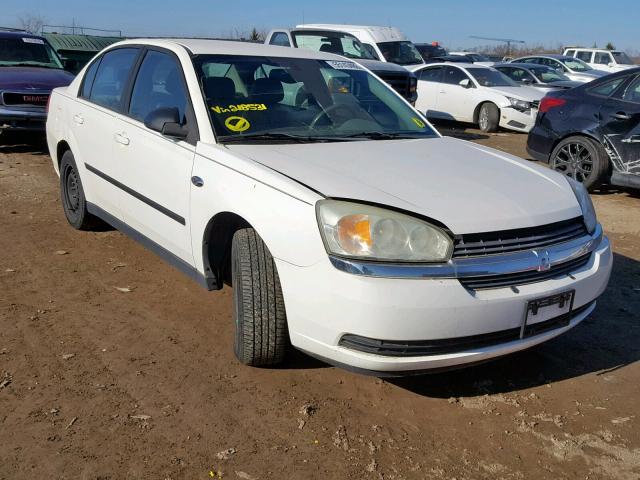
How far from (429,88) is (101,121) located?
11.8 metres

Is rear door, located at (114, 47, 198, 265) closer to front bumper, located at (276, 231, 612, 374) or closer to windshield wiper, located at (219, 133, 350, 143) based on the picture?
windshield wiper, located at (219, 133, 350, 143)

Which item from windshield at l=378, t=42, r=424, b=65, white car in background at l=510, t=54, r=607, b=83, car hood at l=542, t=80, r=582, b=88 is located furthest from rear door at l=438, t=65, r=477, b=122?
white car in background at l=510, t=54, r=607, b=83

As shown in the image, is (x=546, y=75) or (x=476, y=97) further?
(x=546, y=75)

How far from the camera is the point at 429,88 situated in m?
15.6

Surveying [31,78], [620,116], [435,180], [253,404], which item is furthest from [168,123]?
[31,78]

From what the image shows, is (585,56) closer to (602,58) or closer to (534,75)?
(602,58)

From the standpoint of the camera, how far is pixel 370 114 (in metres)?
4.44

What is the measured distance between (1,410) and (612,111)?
6.93 meters

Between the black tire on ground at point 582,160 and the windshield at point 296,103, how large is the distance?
3.90m

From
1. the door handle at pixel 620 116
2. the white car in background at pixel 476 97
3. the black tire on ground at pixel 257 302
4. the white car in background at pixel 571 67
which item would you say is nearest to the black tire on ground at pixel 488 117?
the white car in background at pixel 476 97

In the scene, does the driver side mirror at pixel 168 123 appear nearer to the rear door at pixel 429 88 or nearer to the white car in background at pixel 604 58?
the rear door at pixel 429 88

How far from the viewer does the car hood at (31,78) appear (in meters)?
9.01

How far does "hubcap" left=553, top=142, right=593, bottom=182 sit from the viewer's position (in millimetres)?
7855

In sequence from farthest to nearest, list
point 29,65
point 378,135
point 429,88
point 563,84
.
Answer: point 563,84 < point 429,88 < point 29,65 < point 378,135
